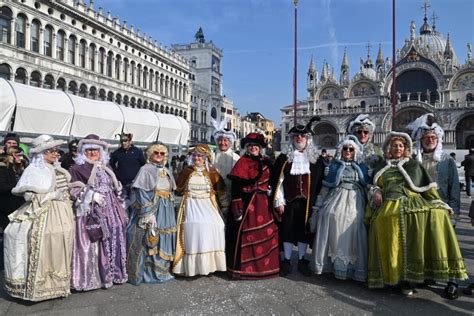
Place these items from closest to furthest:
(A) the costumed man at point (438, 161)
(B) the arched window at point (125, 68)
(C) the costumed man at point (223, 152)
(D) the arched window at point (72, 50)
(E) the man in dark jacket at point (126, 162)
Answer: (A) the costumed man at point (438, 161) → (C) the costumed man at point (223, 152) → (E) the man in dark jacket at point (126, 162) → (D) the arched window at point (72, 50) → (B) the arched window at point (125, 68)

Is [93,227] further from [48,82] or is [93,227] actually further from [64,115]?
[48,82]

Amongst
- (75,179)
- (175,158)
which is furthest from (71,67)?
(75,179)

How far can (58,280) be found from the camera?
388 cm

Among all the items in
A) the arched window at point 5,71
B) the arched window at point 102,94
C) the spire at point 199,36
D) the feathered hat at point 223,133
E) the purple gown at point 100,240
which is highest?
the spire at point 199,36

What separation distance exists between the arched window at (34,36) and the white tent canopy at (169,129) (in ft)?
53.9

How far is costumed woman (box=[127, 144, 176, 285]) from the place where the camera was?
4484mm

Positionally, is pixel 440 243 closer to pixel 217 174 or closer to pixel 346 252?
pixel 346 252

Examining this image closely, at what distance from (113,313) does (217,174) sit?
2199 millimetres

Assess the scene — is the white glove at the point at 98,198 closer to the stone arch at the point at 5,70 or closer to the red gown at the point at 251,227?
the red gown at the point at 251,227

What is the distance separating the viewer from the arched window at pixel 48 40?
1046 inches

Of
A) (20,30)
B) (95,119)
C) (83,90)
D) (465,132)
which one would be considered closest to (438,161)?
(95,119)

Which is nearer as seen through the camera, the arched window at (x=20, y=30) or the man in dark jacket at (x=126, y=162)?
the man in dark jacket at (x=126, y=162)

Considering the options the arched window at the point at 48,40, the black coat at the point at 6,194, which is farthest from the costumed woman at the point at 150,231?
the arched window at the point at 48,40

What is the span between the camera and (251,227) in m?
4.64
